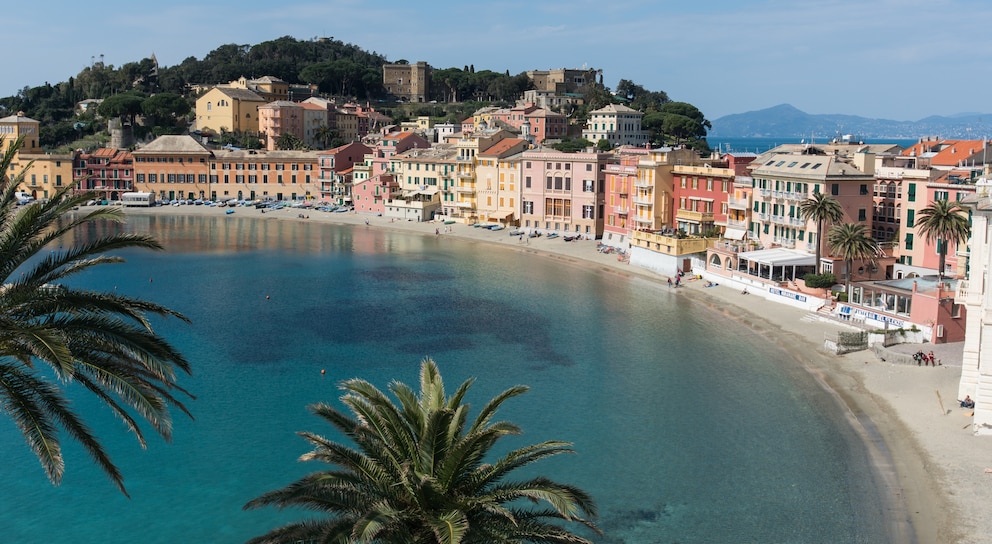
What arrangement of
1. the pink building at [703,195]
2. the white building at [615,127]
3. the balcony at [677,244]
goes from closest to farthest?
1. the balcony at [677,244]
2. the pink building at [703,195]
3. the white building at [615,127]

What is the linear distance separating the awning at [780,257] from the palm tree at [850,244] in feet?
11.6

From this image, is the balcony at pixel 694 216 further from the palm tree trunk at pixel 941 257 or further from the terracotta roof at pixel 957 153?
the palm tree trunk at pixel 941 257

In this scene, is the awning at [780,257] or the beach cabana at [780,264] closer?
the awning at [780,257]

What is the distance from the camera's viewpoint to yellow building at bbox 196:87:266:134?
413 ft

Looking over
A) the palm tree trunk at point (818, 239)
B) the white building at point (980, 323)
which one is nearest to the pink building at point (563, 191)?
the palm tree trunk at point (818, 239)

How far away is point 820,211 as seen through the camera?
50844 millimetres

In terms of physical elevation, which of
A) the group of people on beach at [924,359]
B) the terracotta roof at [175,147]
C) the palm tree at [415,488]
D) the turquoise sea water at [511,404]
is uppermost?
the terracotta roof at [175,147]

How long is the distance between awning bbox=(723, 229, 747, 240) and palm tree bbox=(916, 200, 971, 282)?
1499cm

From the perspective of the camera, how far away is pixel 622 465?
28500 mm

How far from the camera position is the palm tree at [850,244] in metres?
47.2

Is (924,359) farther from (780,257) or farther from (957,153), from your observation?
(957,153)

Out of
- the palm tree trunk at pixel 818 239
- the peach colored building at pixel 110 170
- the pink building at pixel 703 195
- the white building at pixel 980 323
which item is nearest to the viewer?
the white building at pixel 980 323

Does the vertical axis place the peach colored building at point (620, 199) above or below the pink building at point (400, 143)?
below

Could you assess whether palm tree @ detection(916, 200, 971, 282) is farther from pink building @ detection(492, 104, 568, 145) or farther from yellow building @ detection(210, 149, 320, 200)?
pink building @ detection(492, 104, 568, 145)
